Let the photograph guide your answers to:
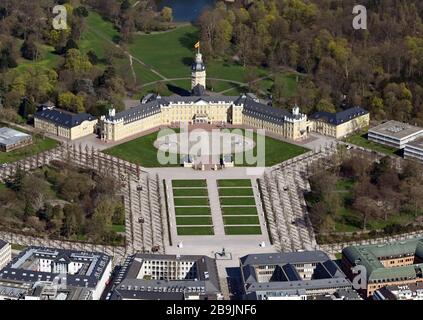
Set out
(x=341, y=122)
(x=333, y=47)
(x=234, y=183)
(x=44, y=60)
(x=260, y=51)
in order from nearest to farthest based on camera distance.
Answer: (x=234, y=183) → (x=341, y=122) → (x=44, y=60) → (x=333, y=47) → (x=260, y=51)

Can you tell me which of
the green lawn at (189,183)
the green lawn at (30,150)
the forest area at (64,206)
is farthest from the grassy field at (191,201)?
the green lawn at (30,150)

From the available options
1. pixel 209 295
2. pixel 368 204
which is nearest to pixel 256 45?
pixel 368 204

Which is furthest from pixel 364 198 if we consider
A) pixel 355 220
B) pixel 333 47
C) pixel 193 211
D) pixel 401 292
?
pixel 333 47

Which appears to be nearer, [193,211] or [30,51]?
[193,211]

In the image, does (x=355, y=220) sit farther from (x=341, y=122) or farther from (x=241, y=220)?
(x=341, y=122)

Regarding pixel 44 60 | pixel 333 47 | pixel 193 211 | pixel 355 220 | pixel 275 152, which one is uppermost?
pixel 333 47

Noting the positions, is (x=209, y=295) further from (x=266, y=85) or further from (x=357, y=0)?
(x=357, y=0)

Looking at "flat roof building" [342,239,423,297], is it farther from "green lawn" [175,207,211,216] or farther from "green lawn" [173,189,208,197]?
"green lawn" [173,189,208,197]
